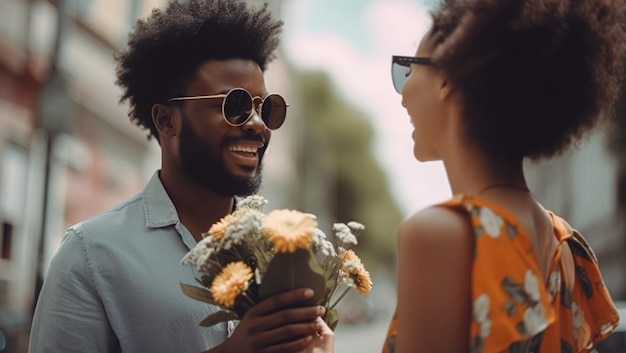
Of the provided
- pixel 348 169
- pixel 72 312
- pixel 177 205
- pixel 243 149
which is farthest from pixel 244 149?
pixel 348 169

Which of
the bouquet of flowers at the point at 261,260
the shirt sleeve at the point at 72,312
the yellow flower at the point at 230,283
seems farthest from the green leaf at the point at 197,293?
the shirt sleeve at the point at 72,312

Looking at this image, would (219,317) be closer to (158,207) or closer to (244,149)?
(158,207)

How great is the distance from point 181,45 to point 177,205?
53 centimetres

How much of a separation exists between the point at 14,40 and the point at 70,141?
238 centimetres

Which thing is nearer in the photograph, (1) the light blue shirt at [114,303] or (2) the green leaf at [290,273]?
(2) the green leaf at [290,273]

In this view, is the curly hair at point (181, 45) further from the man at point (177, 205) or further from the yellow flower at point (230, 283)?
the yellow flower at point (230, 283)

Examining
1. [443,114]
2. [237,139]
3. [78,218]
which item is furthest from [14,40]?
[443,114]

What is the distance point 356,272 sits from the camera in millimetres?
2561

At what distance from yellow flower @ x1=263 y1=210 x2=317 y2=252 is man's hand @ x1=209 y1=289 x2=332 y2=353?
14cm

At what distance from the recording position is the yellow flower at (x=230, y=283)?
2240 millimetres

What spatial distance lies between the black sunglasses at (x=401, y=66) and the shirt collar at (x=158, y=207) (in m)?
0.89

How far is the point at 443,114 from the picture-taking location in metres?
2.09

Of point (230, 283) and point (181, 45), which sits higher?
point (181, 45)

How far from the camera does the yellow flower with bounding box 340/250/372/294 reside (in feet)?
8.32
